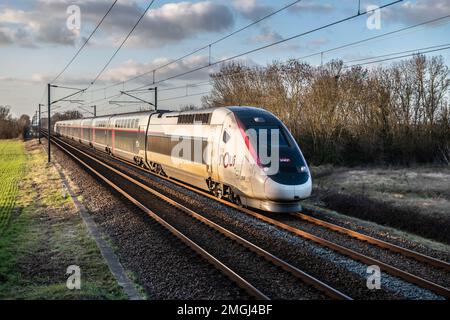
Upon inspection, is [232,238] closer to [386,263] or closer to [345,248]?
[345,248]

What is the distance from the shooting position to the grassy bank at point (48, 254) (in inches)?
307

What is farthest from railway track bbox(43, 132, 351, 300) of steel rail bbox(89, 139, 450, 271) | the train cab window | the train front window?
the train front window

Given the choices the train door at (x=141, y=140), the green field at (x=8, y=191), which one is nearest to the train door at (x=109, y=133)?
the green field at (x=8, y=191)

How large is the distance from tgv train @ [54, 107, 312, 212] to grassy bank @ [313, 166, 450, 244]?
3380 mm

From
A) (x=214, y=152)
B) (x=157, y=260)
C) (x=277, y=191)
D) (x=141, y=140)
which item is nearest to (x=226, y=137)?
(x=214, y=152)

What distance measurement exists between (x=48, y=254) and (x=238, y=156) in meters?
6.07

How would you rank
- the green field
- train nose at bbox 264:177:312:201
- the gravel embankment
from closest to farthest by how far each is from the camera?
1. the gravel embankment
2. train nose at bbox 264:177:312:201
3. the green field

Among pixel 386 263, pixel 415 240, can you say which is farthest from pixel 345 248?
pixel 415 240

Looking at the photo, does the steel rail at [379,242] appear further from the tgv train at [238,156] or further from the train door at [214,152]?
the train door at [214,152]

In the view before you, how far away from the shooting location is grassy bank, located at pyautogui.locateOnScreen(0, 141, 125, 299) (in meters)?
7.80

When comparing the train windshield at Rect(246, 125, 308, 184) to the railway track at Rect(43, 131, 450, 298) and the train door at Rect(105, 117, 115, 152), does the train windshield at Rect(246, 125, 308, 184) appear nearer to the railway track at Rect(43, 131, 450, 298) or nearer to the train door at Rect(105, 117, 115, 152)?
the railway track at Rect(43, 131, 450, 298)

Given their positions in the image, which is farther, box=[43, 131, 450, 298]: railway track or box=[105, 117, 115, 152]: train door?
box=[105, 117, 115, 152]: train door

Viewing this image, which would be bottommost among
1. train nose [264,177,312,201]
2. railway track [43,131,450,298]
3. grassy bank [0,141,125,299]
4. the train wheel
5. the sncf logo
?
grassy bank [0,141,125,299]
